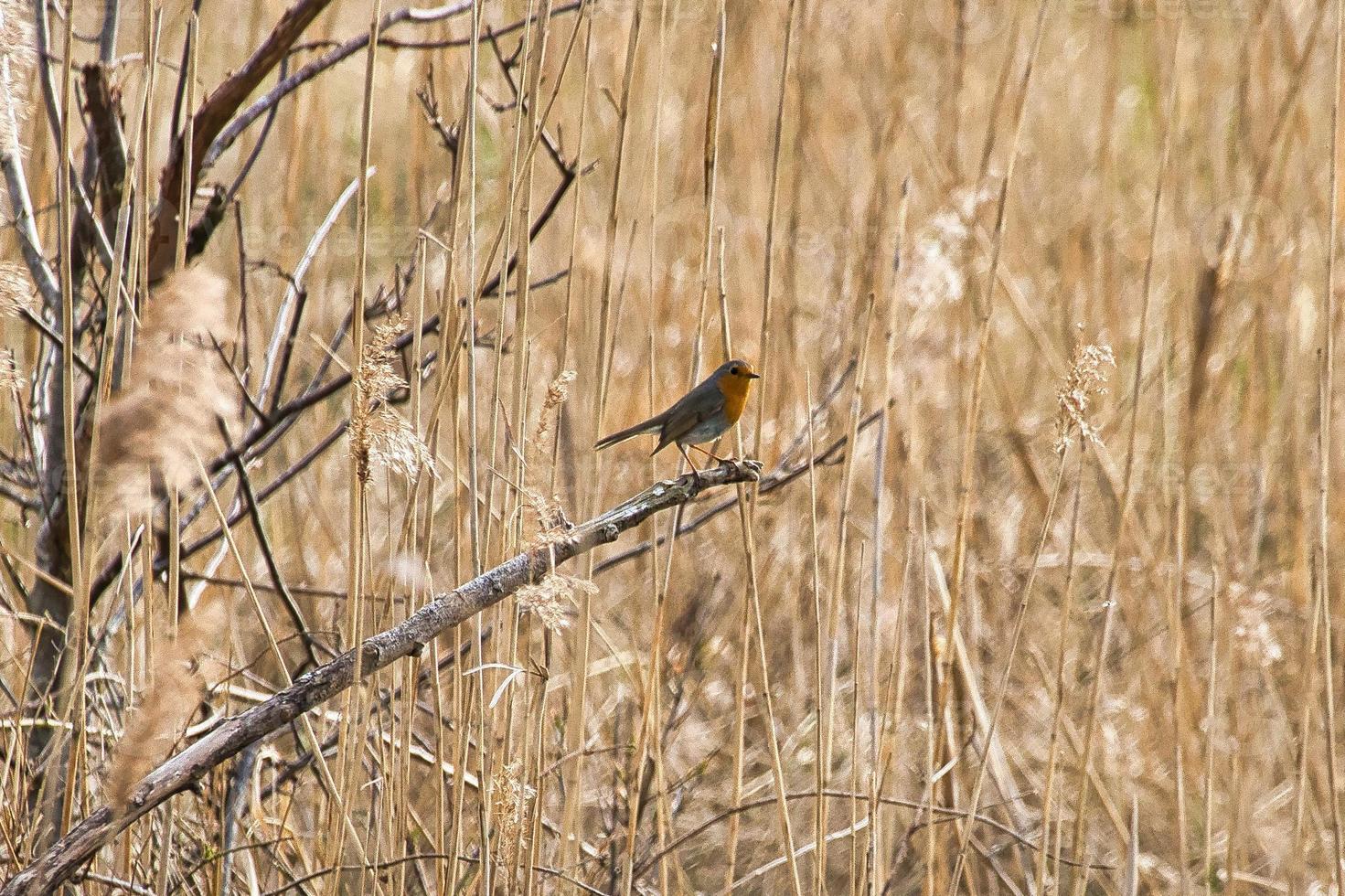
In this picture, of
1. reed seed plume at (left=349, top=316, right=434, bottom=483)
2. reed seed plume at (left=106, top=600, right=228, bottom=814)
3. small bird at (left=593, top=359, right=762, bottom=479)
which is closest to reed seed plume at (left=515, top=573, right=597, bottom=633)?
reed seed plume at (left=349, top=316, right=434, bottom=483)

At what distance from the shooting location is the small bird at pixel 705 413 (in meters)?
2.39

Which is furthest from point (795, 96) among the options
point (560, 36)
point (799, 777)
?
point (799, 777)

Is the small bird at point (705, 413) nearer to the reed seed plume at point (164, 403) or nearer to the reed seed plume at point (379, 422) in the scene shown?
the reed seed plume at point (379, 422)

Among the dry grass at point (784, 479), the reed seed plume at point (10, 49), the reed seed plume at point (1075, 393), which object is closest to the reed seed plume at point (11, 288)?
the reed seed plume at point (10, 49)

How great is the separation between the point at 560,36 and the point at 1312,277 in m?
2.40

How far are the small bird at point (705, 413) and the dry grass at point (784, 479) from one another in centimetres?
14

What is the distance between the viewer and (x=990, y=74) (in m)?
4.43

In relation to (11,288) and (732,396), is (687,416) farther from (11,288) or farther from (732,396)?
(11,288)

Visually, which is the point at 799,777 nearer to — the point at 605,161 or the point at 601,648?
the point at 601,648

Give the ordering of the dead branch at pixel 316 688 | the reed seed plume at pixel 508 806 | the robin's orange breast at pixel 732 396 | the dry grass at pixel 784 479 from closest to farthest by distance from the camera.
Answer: the dead branch at pixel 316 688 < the reed seed plume at pixel 508 806 < the dry grass at pixel 784 479 < the robin's orange breast at pixel 732 396

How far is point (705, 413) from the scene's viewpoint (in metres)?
2.46

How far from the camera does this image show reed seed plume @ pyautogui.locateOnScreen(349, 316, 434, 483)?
1.27 meters

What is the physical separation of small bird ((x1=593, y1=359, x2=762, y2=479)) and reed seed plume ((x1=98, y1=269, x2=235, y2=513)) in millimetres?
1280

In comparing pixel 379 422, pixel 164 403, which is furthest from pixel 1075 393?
pixel 164 403
